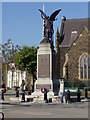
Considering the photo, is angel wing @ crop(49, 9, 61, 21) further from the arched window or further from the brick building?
the arched window

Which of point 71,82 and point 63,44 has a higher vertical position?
point 63,44

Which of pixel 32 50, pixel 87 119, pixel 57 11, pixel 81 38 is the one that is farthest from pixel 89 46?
pixel 87 119

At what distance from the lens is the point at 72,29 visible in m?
51.3

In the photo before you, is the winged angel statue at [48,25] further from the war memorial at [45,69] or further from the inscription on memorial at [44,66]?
the inscription on memorial at [44,66]

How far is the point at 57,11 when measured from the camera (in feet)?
86.7

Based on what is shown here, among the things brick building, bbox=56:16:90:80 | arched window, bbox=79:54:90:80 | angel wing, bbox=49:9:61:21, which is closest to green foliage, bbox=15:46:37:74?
brick building, bbox=56:16:90:80

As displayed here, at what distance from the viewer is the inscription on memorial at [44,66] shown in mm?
23953

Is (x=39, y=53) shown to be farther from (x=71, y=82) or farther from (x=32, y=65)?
(x=32, y=65)

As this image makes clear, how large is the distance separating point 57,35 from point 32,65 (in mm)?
9143

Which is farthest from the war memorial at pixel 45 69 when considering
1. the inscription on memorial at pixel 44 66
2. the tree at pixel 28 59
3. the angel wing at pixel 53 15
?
the tree at pixel 28 59

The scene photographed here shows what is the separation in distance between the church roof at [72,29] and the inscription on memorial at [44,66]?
959 inches

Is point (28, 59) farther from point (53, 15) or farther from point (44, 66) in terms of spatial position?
point (44, 66)

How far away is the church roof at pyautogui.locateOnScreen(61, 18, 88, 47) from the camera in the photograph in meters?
49.2

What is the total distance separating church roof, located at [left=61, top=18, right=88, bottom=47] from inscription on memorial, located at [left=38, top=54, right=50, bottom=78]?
24.4 metres
